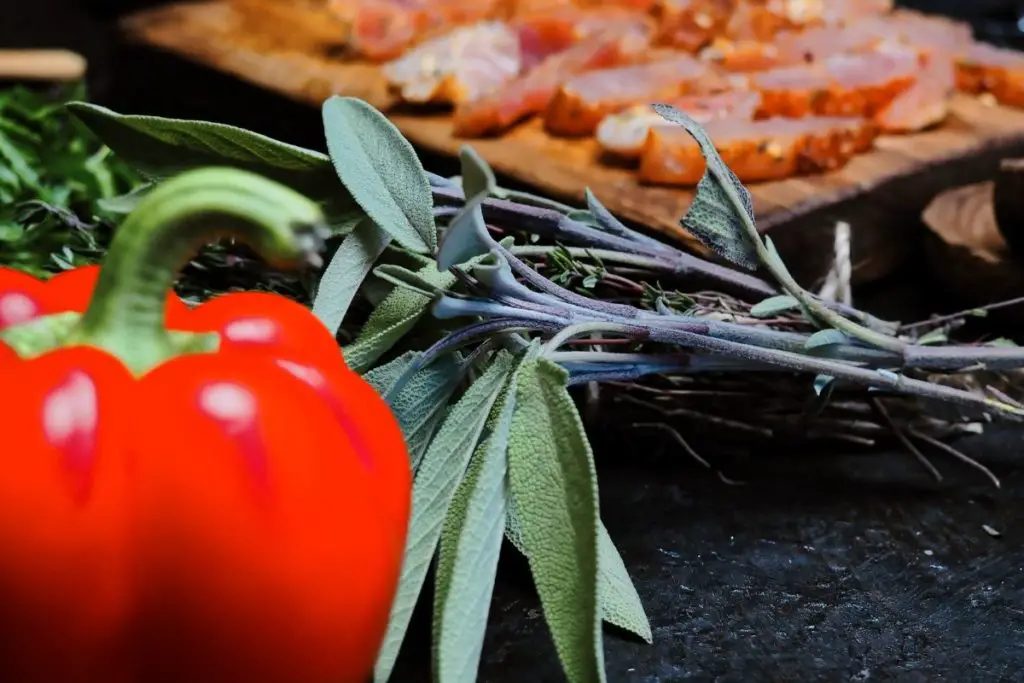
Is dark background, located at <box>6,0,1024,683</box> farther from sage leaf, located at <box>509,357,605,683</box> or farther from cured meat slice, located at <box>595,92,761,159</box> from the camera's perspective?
cured meat slice, located at <box>595,92,761,159</box>

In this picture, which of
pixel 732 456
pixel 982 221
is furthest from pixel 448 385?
pixel 982 221

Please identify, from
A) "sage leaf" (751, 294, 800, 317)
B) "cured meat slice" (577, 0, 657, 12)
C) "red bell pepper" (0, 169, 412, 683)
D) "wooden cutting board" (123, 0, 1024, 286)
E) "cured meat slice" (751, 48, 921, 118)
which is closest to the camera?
"red bell pepper" (0, 169, 412, 683)

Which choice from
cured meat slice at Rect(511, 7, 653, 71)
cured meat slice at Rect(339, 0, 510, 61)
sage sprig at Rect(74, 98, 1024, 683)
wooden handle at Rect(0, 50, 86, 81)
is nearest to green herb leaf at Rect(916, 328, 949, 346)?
sage sprig at Rect(74, 98, 1024, 683)

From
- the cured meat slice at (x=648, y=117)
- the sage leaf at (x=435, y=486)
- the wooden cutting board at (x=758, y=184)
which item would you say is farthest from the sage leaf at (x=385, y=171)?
the cured meat slice at (x=648, y=117)

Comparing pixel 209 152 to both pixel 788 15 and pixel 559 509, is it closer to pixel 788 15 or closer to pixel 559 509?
pixel 559 509

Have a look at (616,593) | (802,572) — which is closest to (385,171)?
(616,593)

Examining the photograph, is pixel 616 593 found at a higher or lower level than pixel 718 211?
lower
